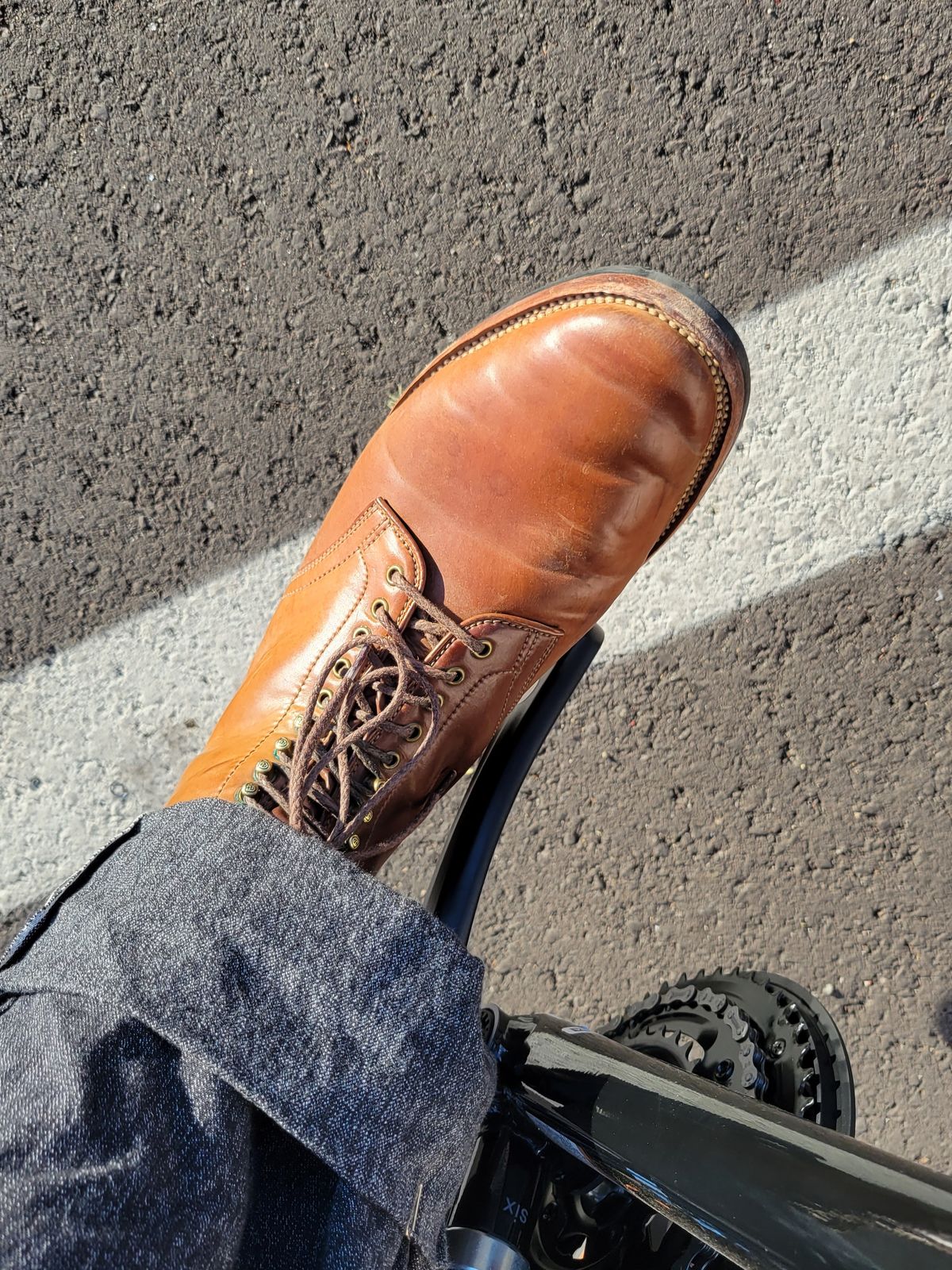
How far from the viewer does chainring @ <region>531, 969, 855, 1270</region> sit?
921 millimetres

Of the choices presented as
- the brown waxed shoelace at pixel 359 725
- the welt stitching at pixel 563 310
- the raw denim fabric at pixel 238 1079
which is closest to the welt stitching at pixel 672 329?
the welt stitching at pixel 563 310

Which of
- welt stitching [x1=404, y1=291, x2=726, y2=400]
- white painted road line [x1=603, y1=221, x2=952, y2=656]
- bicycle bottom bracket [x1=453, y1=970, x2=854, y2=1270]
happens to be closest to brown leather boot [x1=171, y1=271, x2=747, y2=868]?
welt stitching [x1=404, y1=291, x2=726, y2=400]

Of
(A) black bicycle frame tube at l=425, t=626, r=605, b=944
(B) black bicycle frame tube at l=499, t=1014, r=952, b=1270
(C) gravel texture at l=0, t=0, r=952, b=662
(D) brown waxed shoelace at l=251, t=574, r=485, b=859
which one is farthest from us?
(C) gravel texture at l=0, t=0, r=952, b=662

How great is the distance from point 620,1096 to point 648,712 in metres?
1.01

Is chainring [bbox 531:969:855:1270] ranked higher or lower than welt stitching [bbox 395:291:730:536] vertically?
lower

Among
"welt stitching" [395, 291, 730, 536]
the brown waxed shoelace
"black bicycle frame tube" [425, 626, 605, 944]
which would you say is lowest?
"black bicycle frame tube" [425, 626, 605, 944]

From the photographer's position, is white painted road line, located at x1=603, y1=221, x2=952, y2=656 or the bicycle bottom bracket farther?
white painted road line, located at x1=603, y1=221, x2=952, y2=656

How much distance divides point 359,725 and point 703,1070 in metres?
0.66

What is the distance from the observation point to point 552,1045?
101 centimetres

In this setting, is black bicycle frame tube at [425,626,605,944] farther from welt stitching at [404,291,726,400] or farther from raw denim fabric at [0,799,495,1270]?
welt stitching at [404,291,726,400]

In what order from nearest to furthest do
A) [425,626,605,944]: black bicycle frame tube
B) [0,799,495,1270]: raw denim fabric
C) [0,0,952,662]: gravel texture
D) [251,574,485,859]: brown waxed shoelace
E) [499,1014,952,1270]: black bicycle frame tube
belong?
[499,1014,952,1270]: black bicycle frame tube, [0,799,495,1270]: raw denim fabric, [425,626,605,944]: black bicycle frame tube, [251,574,485,859]: brown waxed shoelace, [0,0,952,662]: gravel texture

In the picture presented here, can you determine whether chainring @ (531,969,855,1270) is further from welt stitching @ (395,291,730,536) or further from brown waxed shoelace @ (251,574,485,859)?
welt stitching @ (395,291,730,536)

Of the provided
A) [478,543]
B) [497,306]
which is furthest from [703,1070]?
[497,306]

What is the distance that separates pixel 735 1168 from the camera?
763 mm
